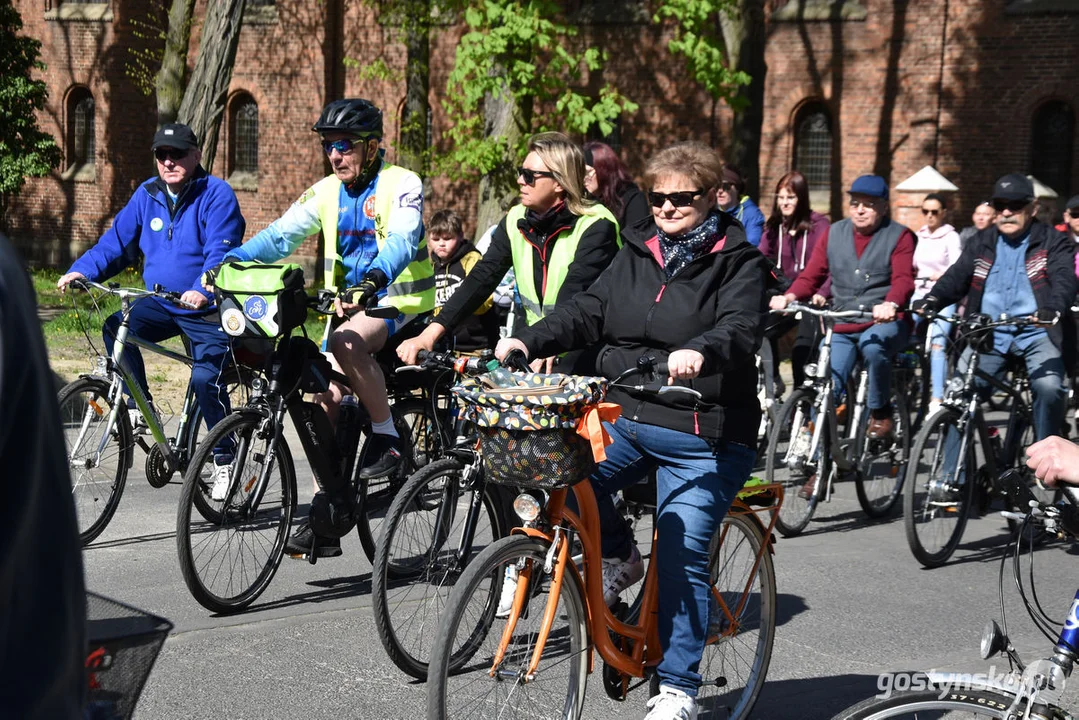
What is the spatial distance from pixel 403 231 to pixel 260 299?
833 millimetres

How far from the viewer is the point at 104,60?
2958 centimetres

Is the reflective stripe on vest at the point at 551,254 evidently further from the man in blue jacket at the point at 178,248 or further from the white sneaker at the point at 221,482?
the man in blue jacket at the point at 178,248

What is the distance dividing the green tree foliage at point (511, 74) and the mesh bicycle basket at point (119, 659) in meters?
15.5

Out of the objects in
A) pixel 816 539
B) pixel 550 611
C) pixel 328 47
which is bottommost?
pixel 816 539

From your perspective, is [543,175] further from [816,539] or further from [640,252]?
[816,539]

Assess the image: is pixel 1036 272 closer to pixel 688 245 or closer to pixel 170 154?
pixel 688 245

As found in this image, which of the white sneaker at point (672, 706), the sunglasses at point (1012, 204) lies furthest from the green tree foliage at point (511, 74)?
the white sneaker at point (672, 706)

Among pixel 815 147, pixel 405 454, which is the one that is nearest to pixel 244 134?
pixel 815 147

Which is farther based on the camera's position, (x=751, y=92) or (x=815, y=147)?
(x=815, y=147)

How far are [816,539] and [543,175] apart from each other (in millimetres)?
3261

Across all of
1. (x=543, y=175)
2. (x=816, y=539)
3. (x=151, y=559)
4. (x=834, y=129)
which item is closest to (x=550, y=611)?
(x=543, y=175)

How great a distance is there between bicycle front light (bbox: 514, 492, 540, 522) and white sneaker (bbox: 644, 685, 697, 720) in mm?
699

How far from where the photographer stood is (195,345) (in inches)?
277

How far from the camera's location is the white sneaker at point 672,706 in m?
3.97
